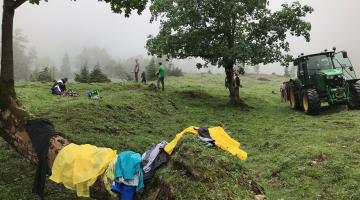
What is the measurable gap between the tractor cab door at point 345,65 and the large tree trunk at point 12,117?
17.4m

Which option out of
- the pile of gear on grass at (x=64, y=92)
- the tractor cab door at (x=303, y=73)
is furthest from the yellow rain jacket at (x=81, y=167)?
the tractor cab door at (x=303, y=73)

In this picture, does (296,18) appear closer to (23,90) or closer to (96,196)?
(23,90)

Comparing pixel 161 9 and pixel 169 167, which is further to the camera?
pixel 161 9

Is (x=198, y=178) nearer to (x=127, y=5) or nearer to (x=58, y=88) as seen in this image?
(x=127, y=5)

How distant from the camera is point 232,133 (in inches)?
795

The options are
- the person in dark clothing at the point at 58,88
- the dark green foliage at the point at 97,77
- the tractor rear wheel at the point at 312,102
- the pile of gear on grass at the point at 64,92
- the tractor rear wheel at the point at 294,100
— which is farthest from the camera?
the dark green foliage at the point at 97,77

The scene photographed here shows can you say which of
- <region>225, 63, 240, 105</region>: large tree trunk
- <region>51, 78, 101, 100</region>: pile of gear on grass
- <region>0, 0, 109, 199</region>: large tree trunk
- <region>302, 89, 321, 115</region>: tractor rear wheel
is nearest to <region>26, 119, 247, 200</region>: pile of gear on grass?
<region>0, 0, 109, 199</region>: large tree trunk

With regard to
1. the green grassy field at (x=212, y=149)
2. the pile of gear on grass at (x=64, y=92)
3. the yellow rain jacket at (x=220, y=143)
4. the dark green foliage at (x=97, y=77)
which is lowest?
the green grassy field at (x=212, y=149)

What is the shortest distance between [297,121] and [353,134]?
5.85 metres

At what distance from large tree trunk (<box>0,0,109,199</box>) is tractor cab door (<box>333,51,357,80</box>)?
17.4 meters

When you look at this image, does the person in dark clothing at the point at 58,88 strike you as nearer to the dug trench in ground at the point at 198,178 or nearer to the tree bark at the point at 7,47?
the tree bark at the point at 7,47

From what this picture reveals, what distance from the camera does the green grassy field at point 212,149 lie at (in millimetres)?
8594

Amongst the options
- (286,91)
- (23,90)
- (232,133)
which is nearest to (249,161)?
(232,133)

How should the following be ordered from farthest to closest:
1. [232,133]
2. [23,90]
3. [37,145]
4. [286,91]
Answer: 1. [286,91]
2. [23,90]
3. [232,133]
4. [37,145]
